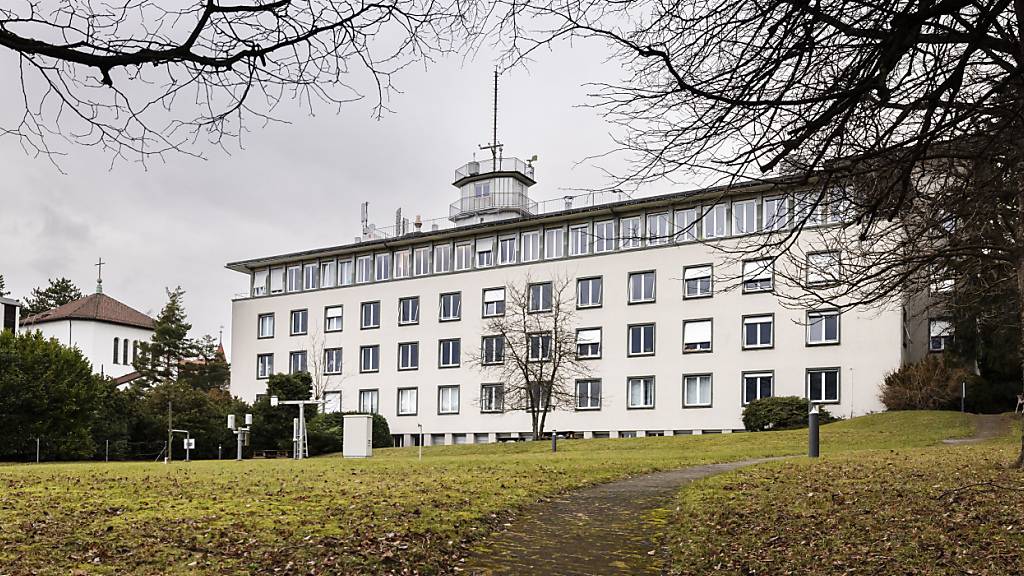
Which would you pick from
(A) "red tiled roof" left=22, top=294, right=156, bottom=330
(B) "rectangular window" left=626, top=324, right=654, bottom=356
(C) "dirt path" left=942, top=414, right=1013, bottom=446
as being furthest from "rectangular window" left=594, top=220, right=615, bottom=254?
(A) "red tiled roof" left=22, top=294, right=156, bottom=330

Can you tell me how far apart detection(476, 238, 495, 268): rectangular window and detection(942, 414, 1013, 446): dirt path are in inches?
1108

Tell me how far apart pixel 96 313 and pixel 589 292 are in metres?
49.1

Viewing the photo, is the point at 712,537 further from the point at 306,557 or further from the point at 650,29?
the point at 650,29

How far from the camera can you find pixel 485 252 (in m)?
57.1

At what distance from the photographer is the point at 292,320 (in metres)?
64.1

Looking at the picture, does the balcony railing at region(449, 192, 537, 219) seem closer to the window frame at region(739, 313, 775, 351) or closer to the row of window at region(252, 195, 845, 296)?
the row of window at region(252, 195, 845, 296)

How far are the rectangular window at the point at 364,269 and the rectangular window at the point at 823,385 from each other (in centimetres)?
2854

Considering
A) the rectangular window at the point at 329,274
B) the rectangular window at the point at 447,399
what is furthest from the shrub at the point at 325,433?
the rectangular window at the point at 329,274

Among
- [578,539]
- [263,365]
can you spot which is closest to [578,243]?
[263,365]

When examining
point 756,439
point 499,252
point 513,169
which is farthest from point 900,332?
point 513,169

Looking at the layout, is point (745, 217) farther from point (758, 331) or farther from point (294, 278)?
point (294, 278)

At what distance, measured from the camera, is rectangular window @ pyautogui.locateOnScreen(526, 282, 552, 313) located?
53875mm

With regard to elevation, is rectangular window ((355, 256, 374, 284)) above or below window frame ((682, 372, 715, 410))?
above

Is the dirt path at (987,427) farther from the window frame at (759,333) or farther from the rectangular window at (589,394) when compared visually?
the rectangular window at (589,394)
